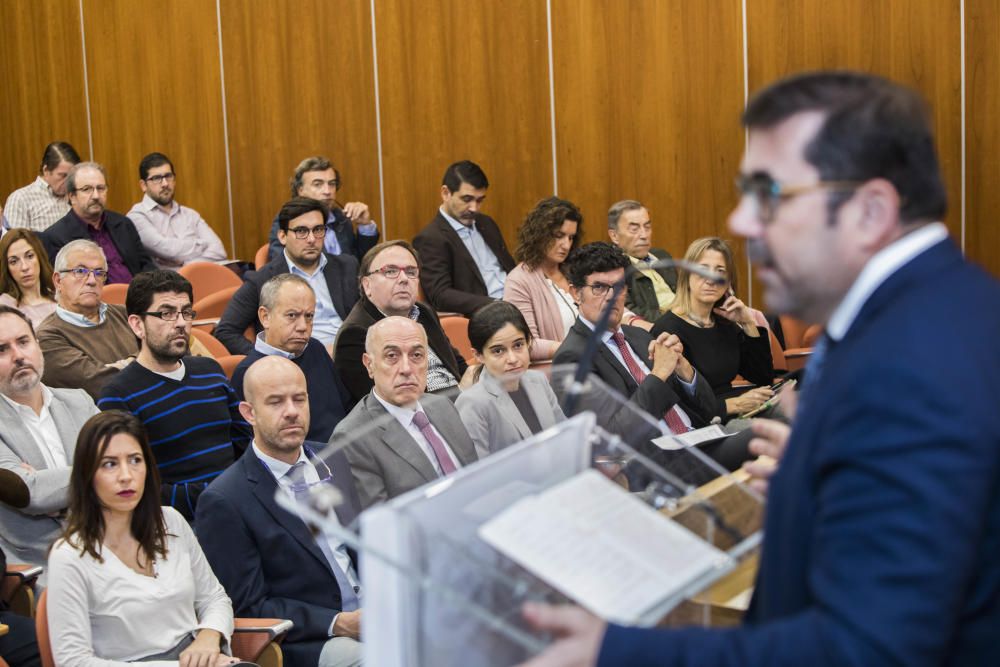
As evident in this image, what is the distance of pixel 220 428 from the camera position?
11.7 ft

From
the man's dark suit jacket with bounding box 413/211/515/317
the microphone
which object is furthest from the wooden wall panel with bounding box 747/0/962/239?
the microphone

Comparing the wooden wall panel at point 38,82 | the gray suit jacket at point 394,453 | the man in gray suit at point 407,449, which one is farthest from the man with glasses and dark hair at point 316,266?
the wooden wall panel at point 38,82

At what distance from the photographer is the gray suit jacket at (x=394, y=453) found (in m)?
1.45

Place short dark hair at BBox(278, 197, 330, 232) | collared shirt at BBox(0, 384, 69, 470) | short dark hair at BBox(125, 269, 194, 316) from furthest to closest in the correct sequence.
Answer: short dark hair at BBox(278, 197, 330, 232) < short dark hair at BBox(125, 269, 194, 316) < collared shirt at BBox(0, 384, 69, 470)

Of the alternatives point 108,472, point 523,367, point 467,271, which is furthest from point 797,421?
point 467,271

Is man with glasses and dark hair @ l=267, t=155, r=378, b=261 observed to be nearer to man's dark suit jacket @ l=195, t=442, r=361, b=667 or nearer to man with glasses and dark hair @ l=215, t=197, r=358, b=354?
man with glasses and dark hair @ l=215, t=197, r=358, b=354

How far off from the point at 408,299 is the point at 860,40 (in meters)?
3.39

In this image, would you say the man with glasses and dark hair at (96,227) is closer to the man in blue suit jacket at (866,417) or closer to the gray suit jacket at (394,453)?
the gray suit jacket at (394,453)

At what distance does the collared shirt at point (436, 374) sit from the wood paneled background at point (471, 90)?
281 centimetres

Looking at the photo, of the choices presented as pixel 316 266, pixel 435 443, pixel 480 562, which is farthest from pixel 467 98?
pixel 480 562

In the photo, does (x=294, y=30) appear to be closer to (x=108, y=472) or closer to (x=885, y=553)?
(x=108, y=472)

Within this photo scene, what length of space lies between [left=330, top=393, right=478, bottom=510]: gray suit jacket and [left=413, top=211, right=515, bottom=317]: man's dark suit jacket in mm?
3573

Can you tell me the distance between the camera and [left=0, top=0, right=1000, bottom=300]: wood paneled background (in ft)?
20.3

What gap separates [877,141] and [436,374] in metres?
3.23
